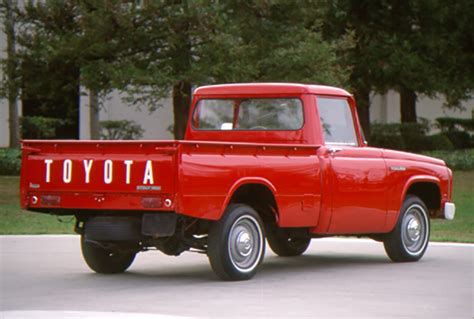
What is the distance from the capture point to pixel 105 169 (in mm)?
12758

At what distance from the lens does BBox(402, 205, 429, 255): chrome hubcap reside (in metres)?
15.4

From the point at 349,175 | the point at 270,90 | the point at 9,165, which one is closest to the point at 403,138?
the point at 9,165

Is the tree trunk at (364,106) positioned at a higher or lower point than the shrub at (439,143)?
higher

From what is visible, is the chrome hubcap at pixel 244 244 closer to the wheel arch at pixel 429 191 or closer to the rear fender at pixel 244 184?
the rear fender at pixel 244 184

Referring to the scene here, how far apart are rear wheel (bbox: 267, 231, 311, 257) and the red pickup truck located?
0.06 ft

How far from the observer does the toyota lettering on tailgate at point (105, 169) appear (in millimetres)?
12461

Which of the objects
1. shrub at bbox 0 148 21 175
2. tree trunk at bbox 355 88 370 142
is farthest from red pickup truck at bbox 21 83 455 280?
tree trunk at bbox 355 88 370 142

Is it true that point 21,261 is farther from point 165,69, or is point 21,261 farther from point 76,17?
point 76,17

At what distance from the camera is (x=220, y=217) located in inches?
504

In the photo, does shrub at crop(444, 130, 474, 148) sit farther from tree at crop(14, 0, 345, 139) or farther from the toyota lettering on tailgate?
the toyota lettering on tailgate

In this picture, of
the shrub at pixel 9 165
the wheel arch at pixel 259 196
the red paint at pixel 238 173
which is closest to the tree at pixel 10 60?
the shrub at pixel 9 165

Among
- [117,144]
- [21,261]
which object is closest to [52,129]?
[21,261]

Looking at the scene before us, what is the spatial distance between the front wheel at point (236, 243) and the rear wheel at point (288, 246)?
7.47ft

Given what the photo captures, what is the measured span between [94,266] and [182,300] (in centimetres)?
250
